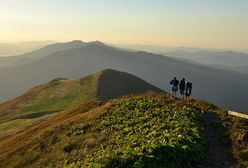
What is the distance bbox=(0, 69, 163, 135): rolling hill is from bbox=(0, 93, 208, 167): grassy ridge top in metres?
66.0

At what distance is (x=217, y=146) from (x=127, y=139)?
285 inches

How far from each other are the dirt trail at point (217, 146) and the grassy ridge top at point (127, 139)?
2.70 ft

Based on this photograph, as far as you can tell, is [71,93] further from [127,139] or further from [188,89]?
[127,139]

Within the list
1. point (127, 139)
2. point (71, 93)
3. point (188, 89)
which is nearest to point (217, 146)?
point (127, 139)

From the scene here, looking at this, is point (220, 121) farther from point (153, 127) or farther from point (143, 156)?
point (143, 156)

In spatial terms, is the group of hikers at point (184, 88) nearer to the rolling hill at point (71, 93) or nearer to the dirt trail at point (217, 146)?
the dirt trail at point (217, 146)

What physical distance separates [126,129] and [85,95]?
297 ft

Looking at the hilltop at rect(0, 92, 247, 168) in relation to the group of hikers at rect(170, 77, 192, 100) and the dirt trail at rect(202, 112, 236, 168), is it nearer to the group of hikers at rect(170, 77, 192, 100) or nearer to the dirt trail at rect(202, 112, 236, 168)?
the dirt trail at rect(202, 112, 236, 168)

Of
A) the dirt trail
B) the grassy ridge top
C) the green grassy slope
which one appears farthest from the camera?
the green grassy slope

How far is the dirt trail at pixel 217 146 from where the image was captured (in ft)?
88.3

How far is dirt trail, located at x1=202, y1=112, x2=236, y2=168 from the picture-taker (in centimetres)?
2691

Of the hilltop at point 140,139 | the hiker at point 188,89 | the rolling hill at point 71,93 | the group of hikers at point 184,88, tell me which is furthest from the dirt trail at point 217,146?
the rolling hill at point 71,93

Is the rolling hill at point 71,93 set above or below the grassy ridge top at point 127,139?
below

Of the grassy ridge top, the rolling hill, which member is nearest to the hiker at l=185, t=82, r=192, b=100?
the grassy ridge top
